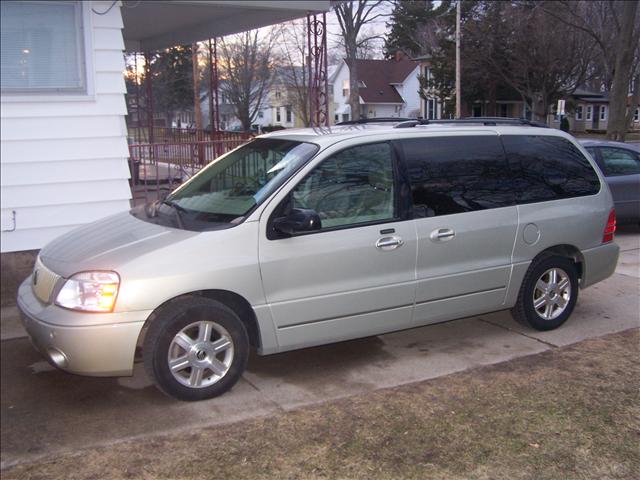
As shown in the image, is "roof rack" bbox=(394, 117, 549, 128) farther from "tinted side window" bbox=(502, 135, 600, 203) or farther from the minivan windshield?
the minivan windshield

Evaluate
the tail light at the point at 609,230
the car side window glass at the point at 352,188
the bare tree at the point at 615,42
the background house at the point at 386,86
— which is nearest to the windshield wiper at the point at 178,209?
the car side window glass at the point at 352,188

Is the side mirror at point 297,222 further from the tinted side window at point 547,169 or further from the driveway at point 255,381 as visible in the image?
the tinted side window at point 547,169

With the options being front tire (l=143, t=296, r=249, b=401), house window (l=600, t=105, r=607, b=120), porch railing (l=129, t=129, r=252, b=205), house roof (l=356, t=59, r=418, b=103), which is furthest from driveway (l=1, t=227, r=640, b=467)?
house roof (l=356, t=59, r=418, b=103)

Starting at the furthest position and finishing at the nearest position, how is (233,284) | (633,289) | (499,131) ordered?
(633,289) < (499,131) < (233,284)

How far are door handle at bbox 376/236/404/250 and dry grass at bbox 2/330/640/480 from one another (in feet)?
3.28

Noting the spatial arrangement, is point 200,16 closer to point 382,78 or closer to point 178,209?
point 178,209

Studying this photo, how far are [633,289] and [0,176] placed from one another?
6.68 m

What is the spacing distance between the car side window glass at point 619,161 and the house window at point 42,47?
7.67m

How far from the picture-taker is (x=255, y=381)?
15.4 feet

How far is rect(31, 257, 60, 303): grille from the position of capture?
13.9 feet

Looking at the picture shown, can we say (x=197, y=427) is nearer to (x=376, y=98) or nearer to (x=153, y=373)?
(x=153, y=373)

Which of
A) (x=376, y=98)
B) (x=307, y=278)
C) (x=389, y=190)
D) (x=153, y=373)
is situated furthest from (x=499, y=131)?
(x=376, y=98)

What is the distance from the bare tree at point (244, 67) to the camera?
1618 inches

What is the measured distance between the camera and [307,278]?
448 centimetres
